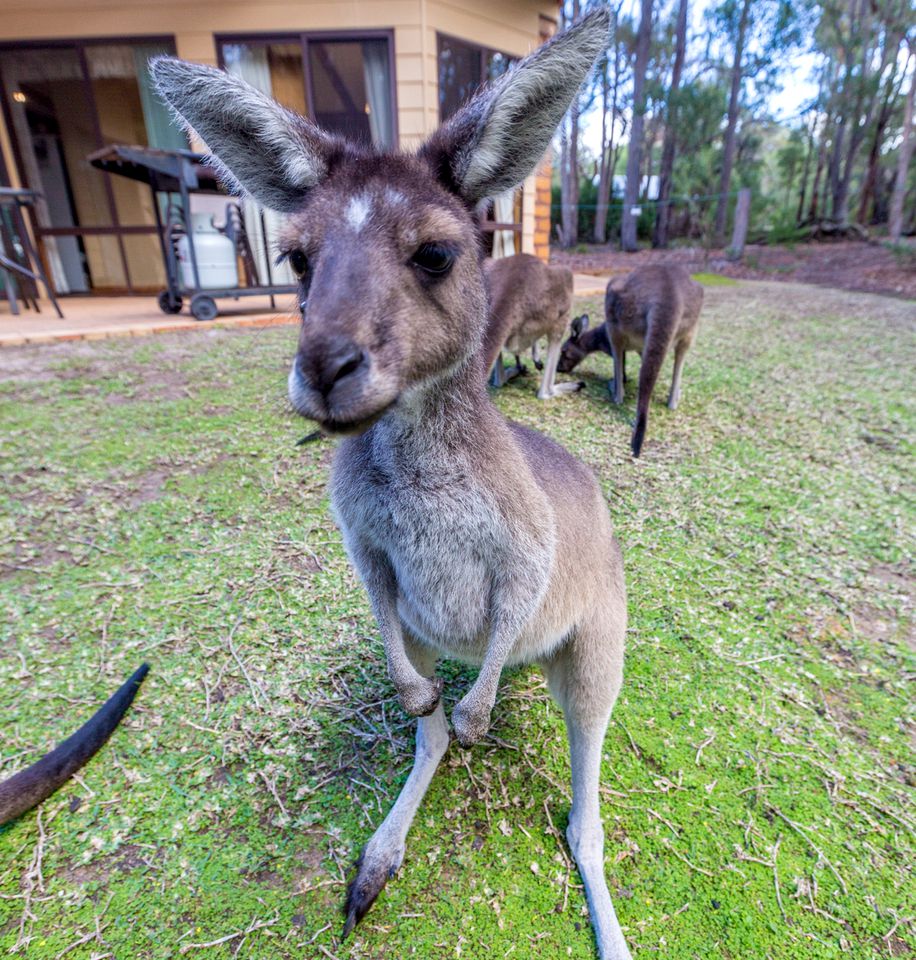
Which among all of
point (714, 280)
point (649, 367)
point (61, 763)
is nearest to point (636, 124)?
point (714, 280)

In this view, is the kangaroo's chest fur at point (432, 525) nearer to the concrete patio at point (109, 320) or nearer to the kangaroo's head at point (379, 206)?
the kangaroo's head at point (379, 206)

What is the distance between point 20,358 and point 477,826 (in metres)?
→ 5.34

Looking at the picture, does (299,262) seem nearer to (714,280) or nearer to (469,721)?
(469,721)

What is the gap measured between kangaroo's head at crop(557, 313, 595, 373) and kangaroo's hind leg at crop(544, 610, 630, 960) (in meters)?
3.78

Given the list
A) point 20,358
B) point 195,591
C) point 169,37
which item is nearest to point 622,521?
point 195,591

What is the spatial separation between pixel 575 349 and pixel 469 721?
409cm

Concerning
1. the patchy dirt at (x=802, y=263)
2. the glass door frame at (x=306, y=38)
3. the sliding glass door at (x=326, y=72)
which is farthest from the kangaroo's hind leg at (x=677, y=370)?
the patchy dirt at (x=802, y=263)

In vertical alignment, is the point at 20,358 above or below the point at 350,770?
above

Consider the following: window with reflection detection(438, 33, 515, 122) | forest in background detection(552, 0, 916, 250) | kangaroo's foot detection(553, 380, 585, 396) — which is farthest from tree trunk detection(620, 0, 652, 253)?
kangaroo's foot detection(553, 380, 585, 396)

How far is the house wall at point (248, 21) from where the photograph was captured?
732 cm

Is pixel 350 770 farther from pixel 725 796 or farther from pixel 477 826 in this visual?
pixel 725 796

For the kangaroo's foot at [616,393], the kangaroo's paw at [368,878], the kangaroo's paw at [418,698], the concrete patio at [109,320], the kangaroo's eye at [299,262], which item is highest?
the kangaroo's eye at [299,262]

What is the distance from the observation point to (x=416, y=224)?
1044mm

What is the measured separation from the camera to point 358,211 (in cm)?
104
